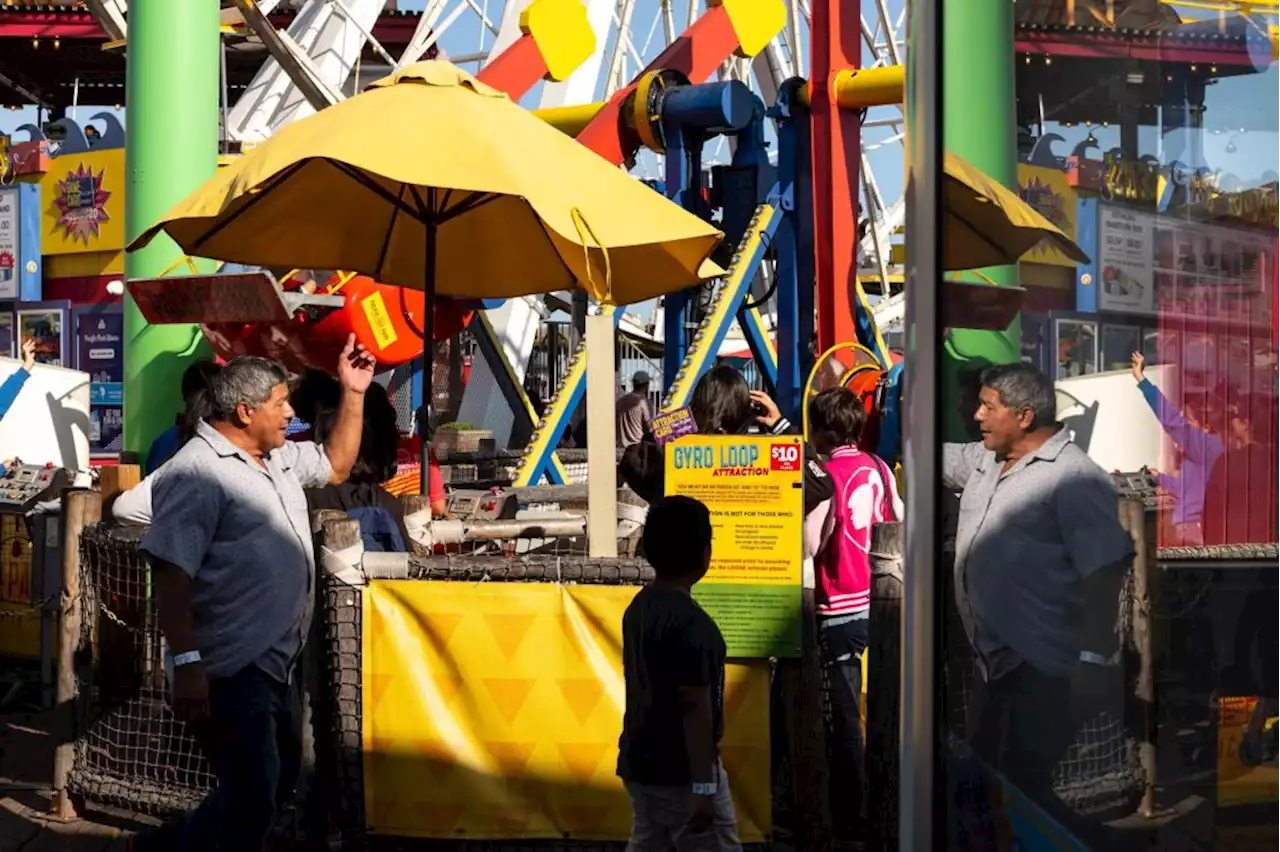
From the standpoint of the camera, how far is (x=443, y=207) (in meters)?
7.93

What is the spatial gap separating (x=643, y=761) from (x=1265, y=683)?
2.62 meters

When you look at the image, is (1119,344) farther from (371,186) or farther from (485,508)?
(371,186)

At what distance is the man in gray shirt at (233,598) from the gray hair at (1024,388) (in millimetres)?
3300

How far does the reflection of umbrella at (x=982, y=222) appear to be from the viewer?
1.81 m

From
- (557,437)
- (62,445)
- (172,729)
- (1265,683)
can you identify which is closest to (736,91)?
(557,437)

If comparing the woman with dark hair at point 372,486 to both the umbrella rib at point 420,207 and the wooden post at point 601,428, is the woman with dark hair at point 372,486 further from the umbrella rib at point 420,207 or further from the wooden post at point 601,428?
the umbrella rib at point 420,207

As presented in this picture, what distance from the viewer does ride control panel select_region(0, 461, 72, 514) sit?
9.04m

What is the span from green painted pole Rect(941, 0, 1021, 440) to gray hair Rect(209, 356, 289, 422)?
3.39 meters

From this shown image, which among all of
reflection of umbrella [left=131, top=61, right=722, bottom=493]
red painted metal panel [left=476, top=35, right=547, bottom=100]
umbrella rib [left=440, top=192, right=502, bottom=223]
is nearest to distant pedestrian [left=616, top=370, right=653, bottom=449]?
red painted metal panel [left=476, top=35, right=547, bottom=100]

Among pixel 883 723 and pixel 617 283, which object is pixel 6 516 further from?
pixel 883 723

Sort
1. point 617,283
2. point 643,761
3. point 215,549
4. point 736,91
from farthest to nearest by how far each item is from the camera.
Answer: point 736,91
point 617,283
point 215,549
point 643,761

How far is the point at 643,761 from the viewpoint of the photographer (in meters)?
4.16

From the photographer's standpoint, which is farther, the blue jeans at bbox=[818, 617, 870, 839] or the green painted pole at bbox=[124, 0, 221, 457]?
the green painted pole at bbox=[124, 0, 221, 457]

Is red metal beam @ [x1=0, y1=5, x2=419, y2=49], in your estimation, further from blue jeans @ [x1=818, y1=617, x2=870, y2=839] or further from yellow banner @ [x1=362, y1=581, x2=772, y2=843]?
blue jeans @ [x1=818, y1=617, x2=870, y2=839]
